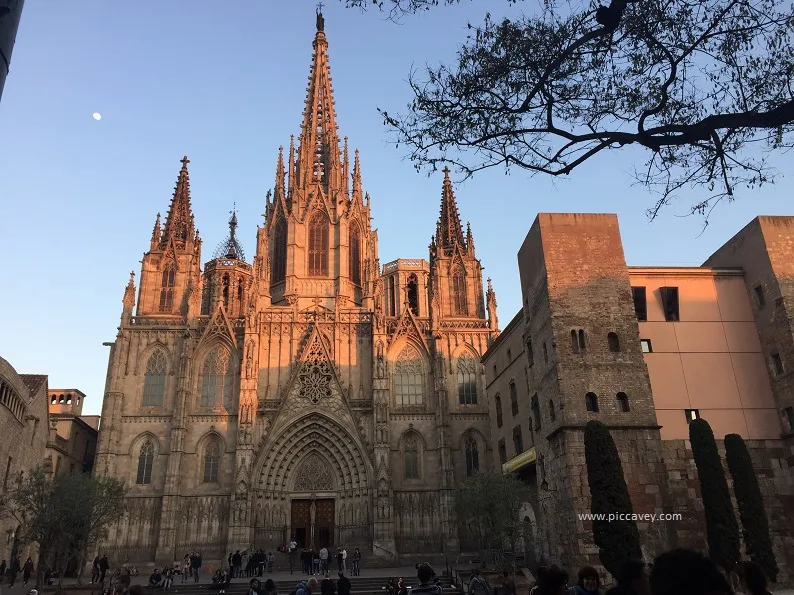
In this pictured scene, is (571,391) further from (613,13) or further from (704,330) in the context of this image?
(613,13)

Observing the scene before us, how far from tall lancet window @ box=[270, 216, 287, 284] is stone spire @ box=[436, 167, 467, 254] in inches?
445

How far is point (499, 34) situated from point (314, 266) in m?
36.1

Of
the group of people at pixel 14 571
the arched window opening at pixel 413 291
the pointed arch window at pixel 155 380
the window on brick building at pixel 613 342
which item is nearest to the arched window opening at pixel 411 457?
the arched window opening at pixel 413 291

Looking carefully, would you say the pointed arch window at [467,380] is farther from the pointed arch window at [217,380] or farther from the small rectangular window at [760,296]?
the small rectangular window at [760,296]

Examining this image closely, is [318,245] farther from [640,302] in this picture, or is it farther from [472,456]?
[640,302]

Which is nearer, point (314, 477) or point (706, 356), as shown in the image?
point (706, 356)

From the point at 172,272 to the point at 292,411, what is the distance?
13.6m

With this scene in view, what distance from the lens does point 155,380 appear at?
38750 mm

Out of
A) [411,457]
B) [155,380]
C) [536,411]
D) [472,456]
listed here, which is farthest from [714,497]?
[155,380]

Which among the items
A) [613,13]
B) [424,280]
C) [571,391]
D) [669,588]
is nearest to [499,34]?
[613,13]

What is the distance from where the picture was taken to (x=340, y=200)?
46406 millimetres

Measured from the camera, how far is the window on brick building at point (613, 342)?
22250 millimetres

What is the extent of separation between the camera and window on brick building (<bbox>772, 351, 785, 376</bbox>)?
22.9 meters

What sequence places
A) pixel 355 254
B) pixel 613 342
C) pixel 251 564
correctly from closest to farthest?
pixel 613 342 < pixel 251 564 < pixel 355 254
